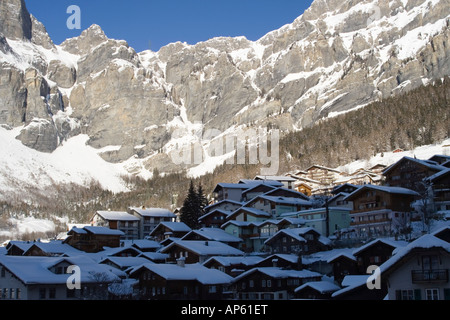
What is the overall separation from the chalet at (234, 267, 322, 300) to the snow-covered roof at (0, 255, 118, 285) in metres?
12.4

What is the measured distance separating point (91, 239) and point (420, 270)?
6705cm

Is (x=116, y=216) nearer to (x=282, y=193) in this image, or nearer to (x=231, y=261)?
(x=282, y=193)

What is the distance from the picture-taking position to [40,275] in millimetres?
45062

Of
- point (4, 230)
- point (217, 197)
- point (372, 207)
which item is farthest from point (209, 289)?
→ point (4, 230)

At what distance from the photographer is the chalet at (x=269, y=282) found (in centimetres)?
4950

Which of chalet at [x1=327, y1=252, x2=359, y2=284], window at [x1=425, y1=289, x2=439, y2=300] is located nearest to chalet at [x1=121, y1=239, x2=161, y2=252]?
chalet at [x1=327, y1=252, x2=359, y2=284]

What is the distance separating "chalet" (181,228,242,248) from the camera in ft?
232

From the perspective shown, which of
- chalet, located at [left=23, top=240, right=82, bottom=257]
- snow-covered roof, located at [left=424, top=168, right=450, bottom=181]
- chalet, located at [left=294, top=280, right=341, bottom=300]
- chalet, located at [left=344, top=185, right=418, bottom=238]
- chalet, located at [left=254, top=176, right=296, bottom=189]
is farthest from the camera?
chalet, located at [left=254, top=176, right=296, bottom=189]

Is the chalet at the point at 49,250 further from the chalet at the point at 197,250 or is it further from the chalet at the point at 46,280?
the chalet at the point at 46,280

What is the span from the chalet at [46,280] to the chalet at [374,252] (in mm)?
22572

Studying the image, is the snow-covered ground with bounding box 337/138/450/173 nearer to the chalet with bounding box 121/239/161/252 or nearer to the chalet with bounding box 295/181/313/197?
the chalet with bounding box 295/181/313/197

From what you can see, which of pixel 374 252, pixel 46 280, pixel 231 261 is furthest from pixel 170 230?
pixel 374 252
